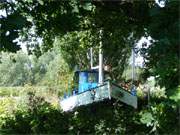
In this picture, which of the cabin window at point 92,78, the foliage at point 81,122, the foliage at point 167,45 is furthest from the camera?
the cabin window at point 92,78

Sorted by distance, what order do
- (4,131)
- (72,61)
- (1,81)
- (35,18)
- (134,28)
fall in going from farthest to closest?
1. (1,81)
2. (72,61)
3. (4,131)
4. (134,28)
5. (35,18)

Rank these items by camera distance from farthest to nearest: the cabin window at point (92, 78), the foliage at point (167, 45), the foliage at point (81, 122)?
the cabin window at point (92, 78) → the foliage at point (81, 122) → the foliage at point (167, 45)

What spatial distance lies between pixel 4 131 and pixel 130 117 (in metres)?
3.69

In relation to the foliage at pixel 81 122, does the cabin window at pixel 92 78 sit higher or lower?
higher

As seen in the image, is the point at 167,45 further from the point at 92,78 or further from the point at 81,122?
the point at 92,78

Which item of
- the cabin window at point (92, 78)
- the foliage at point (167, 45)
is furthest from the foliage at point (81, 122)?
the cabin window at point (92, 78)

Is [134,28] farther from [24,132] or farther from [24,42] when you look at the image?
→ [24,132]

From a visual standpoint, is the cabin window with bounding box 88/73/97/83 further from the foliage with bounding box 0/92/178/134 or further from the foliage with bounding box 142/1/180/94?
the foliage with bounding box 142/1/180/94

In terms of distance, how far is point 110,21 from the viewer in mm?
13922

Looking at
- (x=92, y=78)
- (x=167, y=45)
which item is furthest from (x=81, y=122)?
(x=92, y=78)

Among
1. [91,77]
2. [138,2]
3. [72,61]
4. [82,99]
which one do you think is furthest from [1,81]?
[138,2]

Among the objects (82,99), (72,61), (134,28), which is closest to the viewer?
(134,28)

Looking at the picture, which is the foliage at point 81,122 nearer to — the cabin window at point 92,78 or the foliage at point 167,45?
the foliage at point 167,45

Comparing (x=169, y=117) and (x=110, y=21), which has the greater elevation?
(x=110, y=21)
